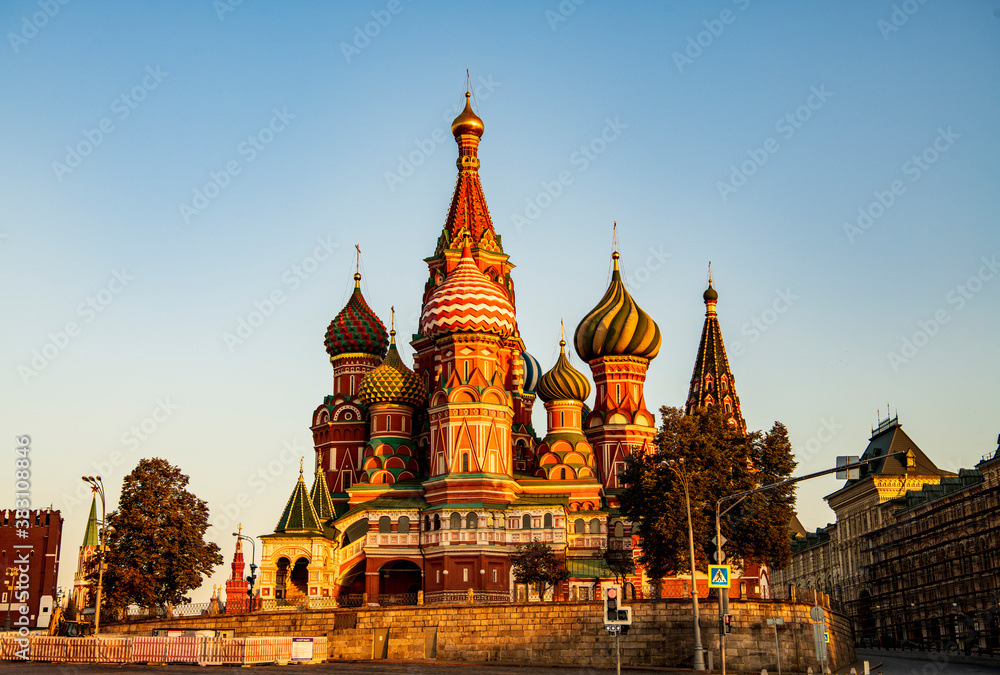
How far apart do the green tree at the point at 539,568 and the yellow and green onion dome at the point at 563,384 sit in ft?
45.9

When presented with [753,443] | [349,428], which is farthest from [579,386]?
[753,443]

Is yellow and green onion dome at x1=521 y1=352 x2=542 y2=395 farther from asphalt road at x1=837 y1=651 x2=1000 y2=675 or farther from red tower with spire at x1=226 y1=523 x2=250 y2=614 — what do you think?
asphalt road at x1=837 y1=651 x2=1000 y2=675

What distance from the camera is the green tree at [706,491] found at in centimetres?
5091

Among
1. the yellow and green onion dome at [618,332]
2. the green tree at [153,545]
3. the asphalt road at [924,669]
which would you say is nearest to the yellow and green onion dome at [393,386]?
the yellow and green onion dome at [618,332]

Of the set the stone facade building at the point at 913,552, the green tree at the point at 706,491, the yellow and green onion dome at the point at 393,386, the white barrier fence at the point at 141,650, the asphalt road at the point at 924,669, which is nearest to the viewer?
the white barrier fence at the point at 141,650

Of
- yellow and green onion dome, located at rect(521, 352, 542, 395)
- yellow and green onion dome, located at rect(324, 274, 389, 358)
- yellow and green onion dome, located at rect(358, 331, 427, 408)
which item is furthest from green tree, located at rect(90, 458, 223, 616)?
yellow and green onion dome, located at rect(521, 352, 542, 395)

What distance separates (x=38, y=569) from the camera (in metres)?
92.6

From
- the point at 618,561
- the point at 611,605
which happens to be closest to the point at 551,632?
A: the point at 618,561

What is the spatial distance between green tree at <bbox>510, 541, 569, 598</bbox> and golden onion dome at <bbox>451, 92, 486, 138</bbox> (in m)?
31.4

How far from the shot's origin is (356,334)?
78375 mm

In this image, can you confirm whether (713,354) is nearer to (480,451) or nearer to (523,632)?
(480,451)

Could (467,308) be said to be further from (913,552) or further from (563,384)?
(913,552)

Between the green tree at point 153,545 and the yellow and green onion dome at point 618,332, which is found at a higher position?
the yellow and green onion dome at point 618,332

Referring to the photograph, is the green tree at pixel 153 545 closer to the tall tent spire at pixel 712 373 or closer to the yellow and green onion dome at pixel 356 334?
the yellow and green onion dome at pixel 356 334
